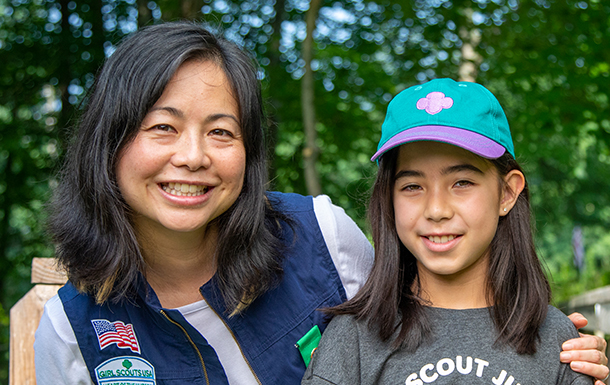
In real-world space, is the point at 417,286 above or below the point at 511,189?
below

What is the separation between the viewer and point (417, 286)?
6.78 ft

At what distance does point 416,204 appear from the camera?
1927 millimetres

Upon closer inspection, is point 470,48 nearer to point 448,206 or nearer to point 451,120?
point 451,120

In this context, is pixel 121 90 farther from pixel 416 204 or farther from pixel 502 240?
pixel 502 240

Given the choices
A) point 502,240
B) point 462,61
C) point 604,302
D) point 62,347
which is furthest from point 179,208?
point 462,61

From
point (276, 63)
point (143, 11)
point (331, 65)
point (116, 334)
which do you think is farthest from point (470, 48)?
point (116, 334)

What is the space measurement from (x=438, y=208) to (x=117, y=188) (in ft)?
3.72

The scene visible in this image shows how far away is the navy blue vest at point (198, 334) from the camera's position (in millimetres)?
2109

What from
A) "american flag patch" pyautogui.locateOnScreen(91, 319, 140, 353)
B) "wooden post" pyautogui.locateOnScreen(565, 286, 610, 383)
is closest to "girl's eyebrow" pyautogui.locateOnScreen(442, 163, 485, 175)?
"american flag patch" pyautogui.locateOnScreen(91, 319, 140, 353)

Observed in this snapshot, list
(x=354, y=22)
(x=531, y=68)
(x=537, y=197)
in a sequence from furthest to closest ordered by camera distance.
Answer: (x=537, y=197)
(x=354, y=22)
(x=531, y=68)

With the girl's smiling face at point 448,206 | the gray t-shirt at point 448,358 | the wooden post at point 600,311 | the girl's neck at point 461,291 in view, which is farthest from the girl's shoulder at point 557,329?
the wooden post at point 600,311

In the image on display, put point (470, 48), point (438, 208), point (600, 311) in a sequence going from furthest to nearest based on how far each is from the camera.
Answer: point (470, 48)
point (600, 311)
point (438, 208)

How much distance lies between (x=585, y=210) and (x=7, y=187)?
1519 centimetres

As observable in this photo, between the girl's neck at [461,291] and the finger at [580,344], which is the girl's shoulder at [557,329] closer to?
the finger at [580,344]
